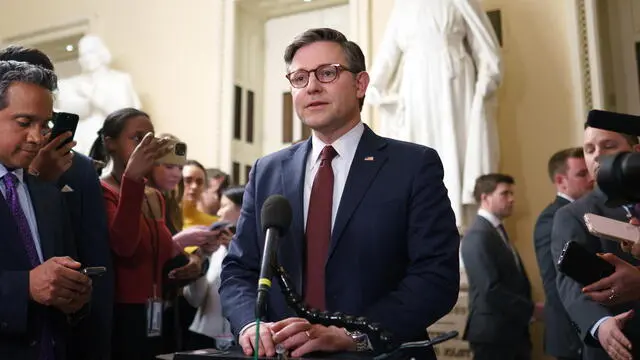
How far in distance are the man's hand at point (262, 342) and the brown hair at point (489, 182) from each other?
3.22 m

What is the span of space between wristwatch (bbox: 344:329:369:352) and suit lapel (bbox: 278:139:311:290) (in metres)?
0.32

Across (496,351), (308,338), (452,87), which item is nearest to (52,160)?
(308,338)

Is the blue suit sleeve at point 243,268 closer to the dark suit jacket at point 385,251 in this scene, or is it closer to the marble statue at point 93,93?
the dark suit jacket at point 385,251

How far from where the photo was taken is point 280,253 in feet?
6.11

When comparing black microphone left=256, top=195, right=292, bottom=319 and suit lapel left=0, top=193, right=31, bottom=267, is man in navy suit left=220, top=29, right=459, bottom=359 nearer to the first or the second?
black microphone left=256, top=195, right=292, bottom=319

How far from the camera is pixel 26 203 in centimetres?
196

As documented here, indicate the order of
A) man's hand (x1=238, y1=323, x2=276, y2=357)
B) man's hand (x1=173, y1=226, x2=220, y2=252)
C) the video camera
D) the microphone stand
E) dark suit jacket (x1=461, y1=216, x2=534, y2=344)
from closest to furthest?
the video camera → the microphone stand → man's hand (x1=238, y1=323, x2=276, y2=357) → man's hand (x1=173, y1=226, x2=220, y2=252) → dark suit jacket (x1=461, y1=216, x2=534, y2=344)

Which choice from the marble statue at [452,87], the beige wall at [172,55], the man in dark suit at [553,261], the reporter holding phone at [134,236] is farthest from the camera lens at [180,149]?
the beige wall at [172,55]

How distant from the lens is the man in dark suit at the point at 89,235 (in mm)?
2189

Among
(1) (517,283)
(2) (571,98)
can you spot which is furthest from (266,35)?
(1) (517,283)

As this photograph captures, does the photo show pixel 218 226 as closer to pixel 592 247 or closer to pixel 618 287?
pixel 592 247

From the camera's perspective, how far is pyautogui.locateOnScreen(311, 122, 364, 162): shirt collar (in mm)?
1955

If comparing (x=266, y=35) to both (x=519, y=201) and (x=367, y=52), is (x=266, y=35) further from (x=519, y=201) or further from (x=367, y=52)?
(x=519, y=201)

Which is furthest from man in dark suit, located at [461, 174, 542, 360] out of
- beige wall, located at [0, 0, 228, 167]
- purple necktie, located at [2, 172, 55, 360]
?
beige wall, located at [0, 0, 228, 167]
